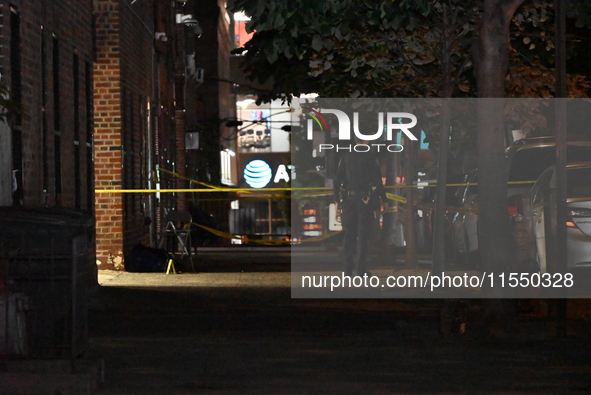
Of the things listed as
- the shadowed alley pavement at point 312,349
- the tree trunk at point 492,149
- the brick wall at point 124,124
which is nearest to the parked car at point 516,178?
the shadowed alley pavement at point 312,349

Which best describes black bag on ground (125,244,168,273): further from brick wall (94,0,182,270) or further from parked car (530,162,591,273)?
parked car (530,162,591,273)

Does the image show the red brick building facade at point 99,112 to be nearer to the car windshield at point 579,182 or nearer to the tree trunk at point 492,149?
the tree trunk at point 492,149

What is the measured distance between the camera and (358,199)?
17016 mm

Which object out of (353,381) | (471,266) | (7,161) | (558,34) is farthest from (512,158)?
(353,381)

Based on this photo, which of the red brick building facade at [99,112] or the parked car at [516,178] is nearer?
the red brick building facade at [99,112]

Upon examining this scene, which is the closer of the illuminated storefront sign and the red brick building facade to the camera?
the red brick building facade

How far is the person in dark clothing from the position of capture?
16859 millimetres

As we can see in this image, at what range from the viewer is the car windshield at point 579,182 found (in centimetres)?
1502

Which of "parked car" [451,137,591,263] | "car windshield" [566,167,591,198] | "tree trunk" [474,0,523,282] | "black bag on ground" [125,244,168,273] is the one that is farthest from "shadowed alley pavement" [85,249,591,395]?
"black bag on ground" [125,244,168,273]

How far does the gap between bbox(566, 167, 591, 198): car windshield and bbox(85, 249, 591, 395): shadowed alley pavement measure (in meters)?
2.39

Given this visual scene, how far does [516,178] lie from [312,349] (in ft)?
29.9

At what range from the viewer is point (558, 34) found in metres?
10.9

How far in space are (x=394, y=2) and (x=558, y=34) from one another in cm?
171

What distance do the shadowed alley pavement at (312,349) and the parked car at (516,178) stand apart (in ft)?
12.4
